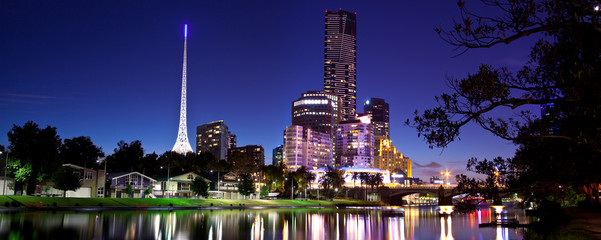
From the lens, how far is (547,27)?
1456 cm

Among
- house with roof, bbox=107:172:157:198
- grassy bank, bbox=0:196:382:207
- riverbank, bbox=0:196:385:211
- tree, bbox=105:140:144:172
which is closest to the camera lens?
riverbank, bbox=0:196:385:211

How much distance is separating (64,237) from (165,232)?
1040cm

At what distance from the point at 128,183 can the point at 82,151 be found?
1712 inches

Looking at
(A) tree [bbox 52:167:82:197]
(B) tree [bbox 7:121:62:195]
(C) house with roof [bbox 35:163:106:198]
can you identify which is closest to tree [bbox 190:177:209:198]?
(C) house with roof [bbox 35:163:106:198]

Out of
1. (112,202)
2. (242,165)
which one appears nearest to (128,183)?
(112,202)

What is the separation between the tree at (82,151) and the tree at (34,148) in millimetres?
57950

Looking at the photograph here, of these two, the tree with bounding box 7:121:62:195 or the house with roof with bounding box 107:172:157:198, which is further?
the house with roof with bounding box 107:172:157:198

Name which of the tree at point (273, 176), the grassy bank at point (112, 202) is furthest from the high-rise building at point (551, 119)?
the tree at point (273, 176)

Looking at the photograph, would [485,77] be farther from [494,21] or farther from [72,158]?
[72,158]

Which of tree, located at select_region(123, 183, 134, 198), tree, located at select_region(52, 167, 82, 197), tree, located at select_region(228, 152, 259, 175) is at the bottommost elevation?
tree, located at select_region(123, 183, 134, 198)

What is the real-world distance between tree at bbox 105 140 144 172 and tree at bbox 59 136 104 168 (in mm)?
7201

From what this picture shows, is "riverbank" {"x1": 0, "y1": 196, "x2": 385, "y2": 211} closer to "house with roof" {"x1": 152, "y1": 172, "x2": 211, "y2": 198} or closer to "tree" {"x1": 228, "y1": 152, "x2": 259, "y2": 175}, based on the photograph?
"house with roof" {"x1": 152, "y1": 172, "x2": 211, "y2": 198}

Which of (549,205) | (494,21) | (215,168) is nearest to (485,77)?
(494,21)

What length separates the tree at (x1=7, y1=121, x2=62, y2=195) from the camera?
91.0 metres
